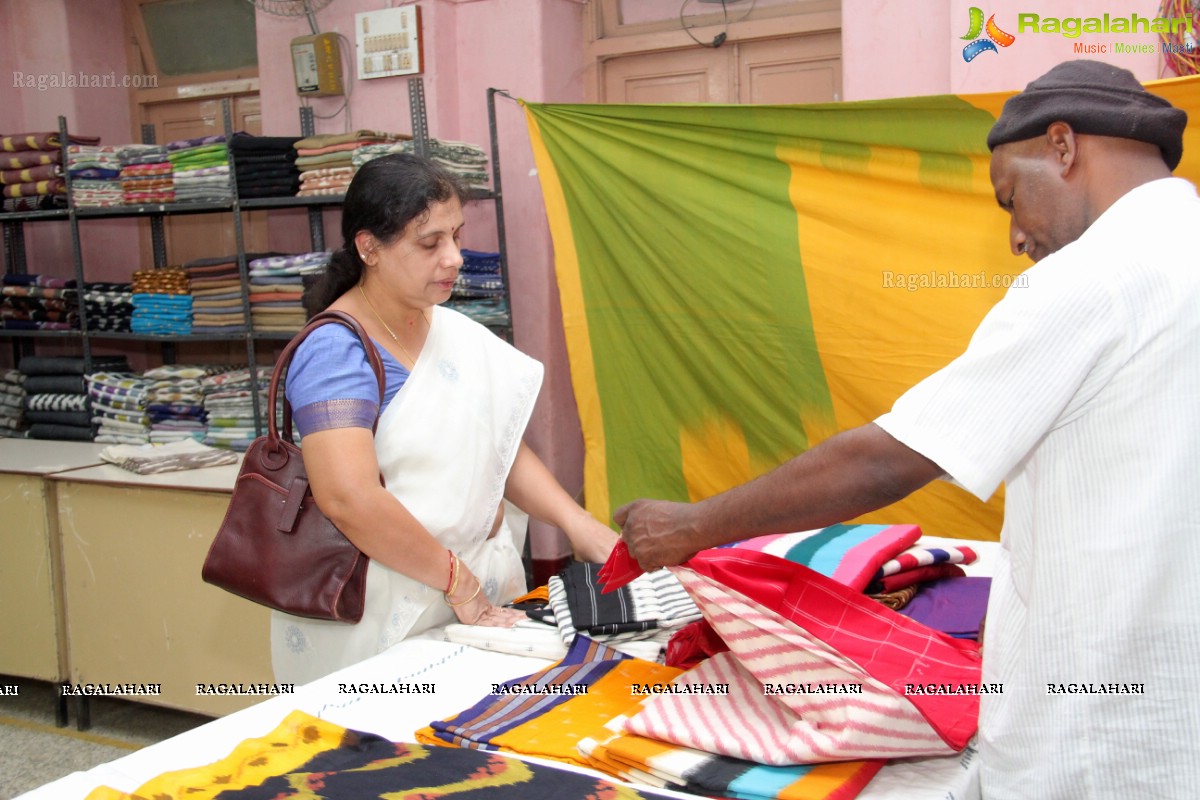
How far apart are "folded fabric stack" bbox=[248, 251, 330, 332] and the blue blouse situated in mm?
2497

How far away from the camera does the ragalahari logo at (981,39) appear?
11.0 feet

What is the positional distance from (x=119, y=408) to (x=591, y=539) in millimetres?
3413

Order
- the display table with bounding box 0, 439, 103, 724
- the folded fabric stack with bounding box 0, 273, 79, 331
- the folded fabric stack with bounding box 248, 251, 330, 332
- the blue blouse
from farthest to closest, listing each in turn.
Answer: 1. the folded fabric stack with bounding box 0, 273, 79, 331
2. the folded fabric stack with bounding box 248, 251, 330, 332
3. the display table with bounding box 0, 439, 103, 724
4. the blue blouse

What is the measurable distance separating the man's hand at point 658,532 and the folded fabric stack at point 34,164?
430 cm

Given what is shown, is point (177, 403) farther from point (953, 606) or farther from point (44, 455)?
point (953, 606)

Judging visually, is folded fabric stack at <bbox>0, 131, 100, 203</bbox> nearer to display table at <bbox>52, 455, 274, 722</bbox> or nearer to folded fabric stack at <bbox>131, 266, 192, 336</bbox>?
folded fabric stack at <bbox>131, 266, 192, 336</bbox>

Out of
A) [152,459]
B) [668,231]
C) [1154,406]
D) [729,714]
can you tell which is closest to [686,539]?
[729,714]

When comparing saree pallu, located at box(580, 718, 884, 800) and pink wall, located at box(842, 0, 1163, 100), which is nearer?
saree pallu, located at box(580, 718, 884, 800)

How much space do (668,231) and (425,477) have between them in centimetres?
179

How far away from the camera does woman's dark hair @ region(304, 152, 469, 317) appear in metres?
2.00

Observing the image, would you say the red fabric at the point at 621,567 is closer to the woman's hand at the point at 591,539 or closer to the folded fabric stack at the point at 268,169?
the woman's hand at the point at 591,539

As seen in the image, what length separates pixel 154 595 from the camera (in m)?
3.44

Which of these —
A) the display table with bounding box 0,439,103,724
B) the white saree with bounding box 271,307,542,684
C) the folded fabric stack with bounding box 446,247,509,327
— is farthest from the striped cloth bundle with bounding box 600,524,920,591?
the display table with bounding box 0,439,103,724

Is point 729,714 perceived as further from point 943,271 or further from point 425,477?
point 943,271
